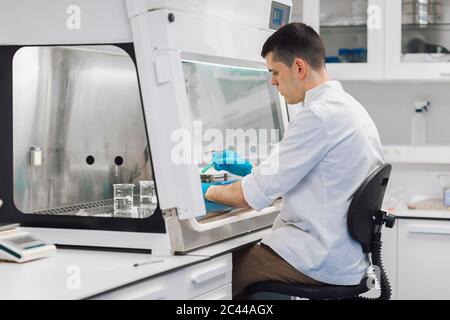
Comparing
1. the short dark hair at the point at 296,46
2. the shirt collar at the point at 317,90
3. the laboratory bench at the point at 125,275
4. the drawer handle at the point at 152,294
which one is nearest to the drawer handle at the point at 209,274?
the laboratory bench at the point at 125,275

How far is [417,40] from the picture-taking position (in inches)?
144

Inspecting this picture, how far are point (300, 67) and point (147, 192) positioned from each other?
68cm

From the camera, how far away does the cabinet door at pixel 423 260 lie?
3.37 m

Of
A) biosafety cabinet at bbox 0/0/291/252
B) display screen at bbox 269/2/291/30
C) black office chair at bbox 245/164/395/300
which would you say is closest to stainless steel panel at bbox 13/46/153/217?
biosafety cabinet at bbox 0/0/291/252

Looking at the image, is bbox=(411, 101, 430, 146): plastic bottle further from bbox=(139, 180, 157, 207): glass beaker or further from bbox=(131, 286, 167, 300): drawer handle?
bbox=(131, 286, 167, 300): drawer handle

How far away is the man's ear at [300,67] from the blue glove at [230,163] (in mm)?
389

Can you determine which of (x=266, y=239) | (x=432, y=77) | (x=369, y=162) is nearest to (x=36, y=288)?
(x=266, y=239)

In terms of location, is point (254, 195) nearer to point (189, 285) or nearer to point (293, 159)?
point (293, 159)

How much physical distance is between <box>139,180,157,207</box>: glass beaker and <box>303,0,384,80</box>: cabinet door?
1725 mm

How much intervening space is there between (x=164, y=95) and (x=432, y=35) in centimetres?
222

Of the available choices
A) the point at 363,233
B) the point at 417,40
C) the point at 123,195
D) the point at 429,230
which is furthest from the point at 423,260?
the point at 123,195

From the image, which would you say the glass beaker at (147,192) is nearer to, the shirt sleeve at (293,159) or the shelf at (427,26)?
the shirt sleeve at (293,159)

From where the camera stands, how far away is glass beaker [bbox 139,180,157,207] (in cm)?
232

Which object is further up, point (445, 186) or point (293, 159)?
point (293, 159)
